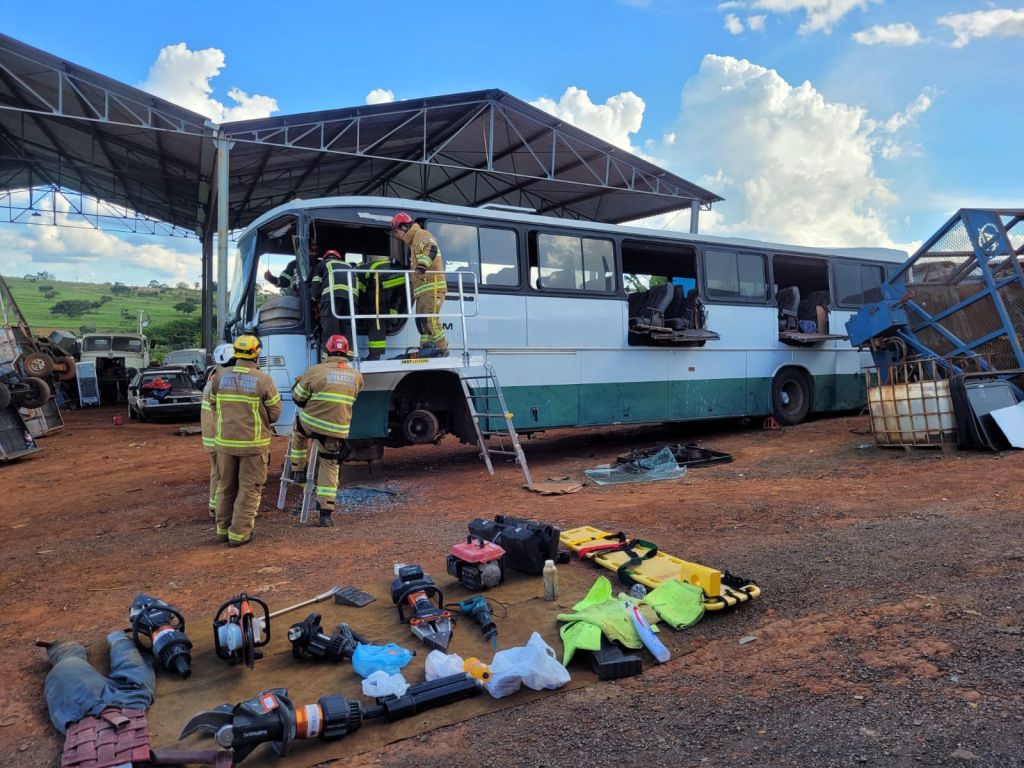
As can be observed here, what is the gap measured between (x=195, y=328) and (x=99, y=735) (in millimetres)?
50316

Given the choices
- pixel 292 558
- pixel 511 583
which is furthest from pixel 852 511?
pixel 292 558

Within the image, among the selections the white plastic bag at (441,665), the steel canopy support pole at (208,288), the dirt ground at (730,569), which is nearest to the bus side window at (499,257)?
the dirt ground at (730,569)

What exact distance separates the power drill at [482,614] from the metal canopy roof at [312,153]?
12.9 m

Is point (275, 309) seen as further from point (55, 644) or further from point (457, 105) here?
point (457, 105)

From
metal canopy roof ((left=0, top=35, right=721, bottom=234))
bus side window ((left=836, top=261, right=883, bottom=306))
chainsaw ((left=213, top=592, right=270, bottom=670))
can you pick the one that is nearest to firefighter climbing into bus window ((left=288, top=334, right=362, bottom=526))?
chainsaw ((left=213, top=592, right=270, bottom=670))

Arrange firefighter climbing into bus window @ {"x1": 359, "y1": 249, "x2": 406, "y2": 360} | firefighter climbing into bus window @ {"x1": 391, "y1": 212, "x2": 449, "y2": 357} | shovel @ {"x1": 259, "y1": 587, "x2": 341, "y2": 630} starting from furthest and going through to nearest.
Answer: firefighter climbing into bus window @ {"x1": 359, "y1": 249, "x2": 406, "y2": 360} → firefighter climbing into bus window @ {"x1": 391, "y1": 212, "x2": 449, "y2": 357} → shovel @ {"x1": 259, "y1": 587, "x2": 341, "y2": 630}

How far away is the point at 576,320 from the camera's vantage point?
8.83 m

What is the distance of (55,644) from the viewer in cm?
335

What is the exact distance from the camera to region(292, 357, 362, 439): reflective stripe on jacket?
19.3ft

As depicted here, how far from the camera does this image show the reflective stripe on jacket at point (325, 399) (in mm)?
5871

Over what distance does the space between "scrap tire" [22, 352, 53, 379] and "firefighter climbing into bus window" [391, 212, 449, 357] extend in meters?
10.2

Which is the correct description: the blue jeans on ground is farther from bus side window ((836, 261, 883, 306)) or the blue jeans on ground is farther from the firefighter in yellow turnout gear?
bus side window ((836, 261, 883, 306))

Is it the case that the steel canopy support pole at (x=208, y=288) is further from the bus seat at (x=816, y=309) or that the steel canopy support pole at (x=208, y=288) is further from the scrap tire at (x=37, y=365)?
the bus seat at (x=816, y=309)

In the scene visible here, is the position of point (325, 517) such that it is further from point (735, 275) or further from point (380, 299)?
point (735, 275)
